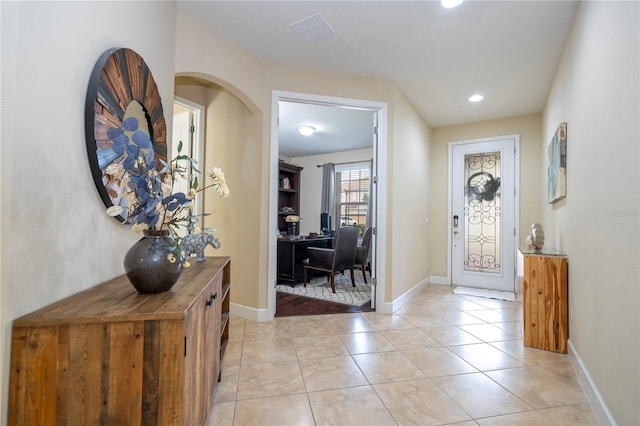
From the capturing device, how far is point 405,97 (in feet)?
12.6

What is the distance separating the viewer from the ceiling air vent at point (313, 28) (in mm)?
2369

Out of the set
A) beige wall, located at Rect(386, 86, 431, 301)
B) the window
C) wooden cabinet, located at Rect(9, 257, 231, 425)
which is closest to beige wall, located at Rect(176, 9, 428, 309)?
beige wall, located at Rect(386, 86, 431, 301)

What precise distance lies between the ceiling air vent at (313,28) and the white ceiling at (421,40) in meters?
0.04

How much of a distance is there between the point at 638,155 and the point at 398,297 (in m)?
2.72

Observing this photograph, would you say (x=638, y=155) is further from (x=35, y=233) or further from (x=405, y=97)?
(x=405, y=97)

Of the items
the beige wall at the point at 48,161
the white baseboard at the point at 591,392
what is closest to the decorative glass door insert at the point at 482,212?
the white baseboard at the point at 591,392

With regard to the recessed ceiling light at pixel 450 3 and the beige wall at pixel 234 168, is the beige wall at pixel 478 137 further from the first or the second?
the beige wall at pixel 234 168

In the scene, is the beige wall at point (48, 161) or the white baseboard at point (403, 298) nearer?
the beige wall at point (48, 161)

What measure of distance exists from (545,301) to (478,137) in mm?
3005

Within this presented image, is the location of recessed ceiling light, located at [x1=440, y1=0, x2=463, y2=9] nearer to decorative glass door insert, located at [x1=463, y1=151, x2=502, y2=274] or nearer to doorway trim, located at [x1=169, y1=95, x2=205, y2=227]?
doorway trim, located at [x1=169, y1=95, x2=205, y2=227]

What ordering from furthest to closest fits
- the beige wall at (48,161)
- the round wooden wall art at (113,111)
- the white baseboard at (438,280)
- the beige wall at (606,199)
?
the white baseboard at (438,280) → the beige wall at (606,199) → the round wooden wall art at (113,111) → the beige wall at (48,161)

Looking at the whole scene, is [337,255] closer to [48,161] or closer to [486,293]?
[486,293]

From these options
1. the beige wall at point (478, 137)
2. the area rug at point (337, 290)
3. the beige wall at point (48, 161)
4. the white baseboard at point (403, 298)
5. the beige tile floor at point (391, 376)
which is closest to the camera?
the beige wall at point (48, 161)

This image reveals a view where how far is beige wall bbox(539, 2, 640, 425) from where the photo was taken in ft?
4.21
